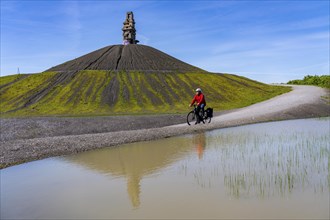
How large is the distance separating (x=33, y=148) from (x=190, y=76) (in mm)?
70813

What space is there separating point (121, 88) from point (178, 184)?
6511cm

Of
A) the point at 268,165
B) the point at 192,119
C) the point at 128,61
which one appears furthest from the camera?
the point at 128,61

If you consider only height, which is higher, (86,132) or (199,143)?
(86,132)

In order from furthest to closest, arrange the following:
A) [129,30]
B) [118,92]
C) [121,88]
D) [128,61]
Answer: [129,30] < [128,61] < [121,88] < [118,92]

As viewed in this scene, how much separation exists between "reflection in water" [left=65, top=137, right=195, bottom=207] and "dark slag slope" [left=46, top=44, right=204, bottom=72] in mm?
71049

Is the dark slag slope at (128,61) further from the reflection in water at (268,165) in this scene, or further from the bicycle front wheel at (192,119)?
the reflection in water at (268,165)

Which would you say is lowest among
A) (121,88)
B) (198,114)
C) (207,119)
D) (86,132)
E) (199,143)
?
(199,143)

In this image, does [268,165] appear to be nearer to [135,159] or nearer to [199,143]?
[135,159]

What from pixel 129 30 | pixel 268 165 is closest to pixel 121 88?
pixel 129 30

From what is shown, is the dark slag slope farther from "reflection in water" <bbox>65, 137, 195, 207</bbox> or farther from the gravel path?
"reflection in water" <bbox>65, 137, 195, 207</bbox>

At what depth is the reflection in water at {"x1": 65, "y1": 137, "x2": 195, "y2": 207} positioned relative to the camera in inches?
537

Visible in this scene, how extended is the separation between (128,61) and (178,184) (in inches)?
3449

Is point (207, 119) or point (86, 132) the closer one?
point (86, 132)

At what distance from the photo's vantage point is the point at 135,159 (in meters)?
17.0
